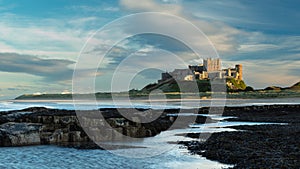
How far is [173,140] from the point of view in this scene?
23.0m

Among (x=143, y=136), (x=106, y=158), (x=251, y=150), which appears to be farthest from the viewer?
(x=143, y=136)

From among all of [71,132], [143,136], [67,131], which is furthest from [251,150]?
[67,131]

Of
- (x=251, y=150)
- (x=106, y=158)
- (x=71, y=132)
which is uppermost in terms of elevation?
(x=71, y=132)

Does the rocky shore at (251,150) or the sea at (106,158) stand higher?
the rocky shore at (251,150)

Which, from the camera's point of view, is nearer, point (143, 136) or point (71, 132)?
point (71, 132)

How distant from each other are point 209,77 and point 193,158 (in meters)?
153

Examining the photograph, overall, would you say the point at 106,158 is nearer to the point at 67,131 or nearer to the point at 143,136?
the point at 67,131

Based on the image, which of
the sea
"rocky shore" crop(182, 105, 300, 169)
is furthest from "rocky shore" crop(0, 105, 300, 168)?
the sea

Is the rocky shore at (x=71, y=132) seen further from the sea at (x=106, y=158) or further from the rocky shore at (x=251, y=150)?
the rocky shore at (x=251, y=150)

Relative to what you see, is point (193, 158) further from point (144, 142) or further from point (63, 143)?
point (63, 143)

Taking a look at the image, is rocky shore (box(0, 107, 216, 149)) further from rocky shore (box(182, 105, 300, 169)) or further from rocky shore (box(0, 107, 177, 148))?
rocky shore (box(182, 105, 300, 169))

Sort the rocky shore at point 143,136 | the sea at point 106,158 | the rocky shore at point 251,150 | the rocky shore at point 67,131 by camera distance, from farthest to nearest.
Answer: the rocky shore at point 67,131, the rocky shore at point 143,136, the sea at point 106,158, the rocky shore at point 251,150

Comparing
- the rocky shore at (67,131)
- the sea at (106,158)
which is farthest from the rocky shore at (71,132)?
the sea at (106,158)

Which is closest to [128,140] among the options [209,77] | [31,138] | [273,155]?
[31,138]
